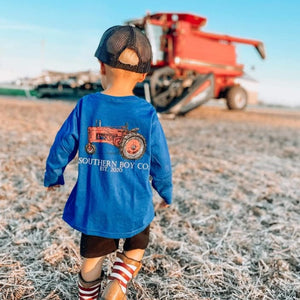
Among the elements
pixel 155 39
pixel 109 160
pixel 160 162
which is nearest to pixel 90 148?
pixel 109 160

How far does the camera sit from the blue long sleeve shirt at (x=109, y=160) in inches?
53.5

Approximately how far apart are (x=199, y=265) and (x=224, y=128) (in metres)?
6.24

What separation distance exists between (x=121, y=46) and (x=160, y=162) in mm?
482

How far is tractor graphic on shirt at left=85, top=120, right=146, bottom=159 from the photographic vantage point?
1.36 m

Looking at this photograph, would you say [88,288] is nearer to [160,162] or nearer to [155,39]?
[160,162]

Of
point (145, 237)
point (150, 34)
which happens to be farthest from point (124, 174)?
point (150, 34)

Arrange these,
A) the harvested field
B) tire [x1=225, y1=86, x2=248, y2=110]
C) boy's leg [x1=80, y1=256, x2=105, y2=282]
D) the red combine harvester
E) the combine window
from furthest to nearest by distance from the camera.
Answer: tire [x1=225, y1=86, x2=248, y2=110] → the combine window → the red combine harvester → the harvested field → boy's leg [x1=80, y1=256, x2=105, y2=282]

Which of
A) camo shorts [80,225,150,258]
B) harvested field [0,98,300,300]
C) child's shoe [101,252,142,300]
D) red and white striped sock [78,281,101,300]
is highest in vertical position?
camo shorts [80,225,150,258]

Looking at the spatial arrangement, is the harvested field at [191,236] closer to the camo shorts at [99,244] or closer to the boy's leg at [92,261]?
the boy's leg at [92,261]

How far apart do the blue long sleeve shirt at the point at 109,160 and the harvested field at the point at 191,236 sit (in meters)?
0.59

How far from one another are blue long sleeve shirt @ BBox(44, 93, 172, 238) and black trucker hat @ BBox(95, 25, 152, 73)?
0.13m

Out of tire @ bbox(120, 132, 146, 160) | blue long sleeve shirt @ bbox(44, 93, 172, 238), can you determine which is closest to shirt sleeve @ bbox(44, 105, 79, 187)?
blue long sleeve shirt @ bbox(44, 93, 172, 238)

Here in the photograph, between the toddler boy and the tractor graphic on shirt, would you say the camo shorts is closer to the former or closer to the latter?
the toddler boy

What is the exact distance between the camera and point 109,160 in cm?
137
